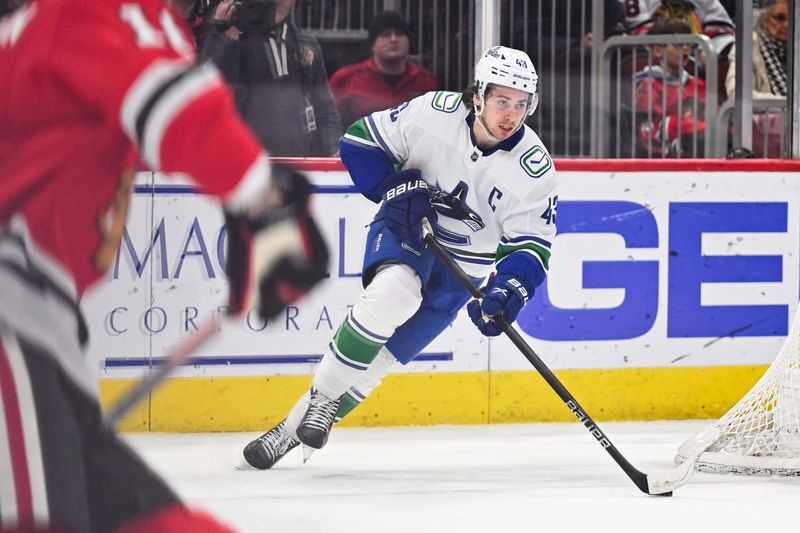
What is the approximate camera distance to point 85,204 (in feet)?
4.55

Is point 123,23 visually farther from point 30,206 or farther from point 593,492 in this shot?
point 593,492

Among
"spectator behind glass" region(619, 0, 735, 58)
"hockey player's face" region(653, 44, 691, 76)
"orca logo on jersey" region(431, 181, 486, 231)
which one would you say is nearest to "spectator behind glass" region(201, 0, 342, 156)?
"orca logo on jersey" region(431, 181, 486, 231)

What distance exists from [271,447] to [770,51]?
273 centimetres

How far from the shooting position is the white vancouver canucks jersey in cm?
346

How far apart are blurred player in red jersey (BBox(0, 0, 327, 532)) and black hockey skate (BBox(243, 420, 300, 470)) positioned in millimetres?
2124

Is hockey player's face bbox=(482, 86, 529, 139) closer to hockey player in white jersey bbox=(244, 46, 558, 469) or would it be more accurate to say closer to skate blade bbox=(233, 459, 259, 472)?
hockey player in white jersey bbox=(244, 46, 558, 469)

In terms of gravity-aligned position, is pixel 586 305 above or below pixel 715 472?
above

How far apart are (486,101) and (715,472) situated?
1160 mm

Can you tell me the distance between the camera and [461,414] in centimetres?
433

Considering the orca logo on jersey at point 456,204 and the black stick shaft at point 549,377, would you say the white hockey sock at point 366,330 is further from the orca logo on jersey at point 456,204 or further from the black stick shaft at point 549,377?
the orca logo on jersey at point 456,204

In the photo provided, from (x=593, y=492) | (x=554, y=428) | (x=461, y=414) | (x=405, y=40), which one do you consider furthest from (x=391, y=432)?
(x=405, y=40)

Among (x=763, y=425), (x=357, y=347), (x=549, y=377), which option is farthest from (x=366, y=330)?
(x=763, y=425)

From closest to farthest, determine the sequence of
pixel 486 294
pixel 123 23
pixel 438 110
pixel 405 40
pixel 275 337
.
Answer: pixel 123 23 → pixel 486 294 → pixel 438 110 → pixel 275 337 → pixel 405 40

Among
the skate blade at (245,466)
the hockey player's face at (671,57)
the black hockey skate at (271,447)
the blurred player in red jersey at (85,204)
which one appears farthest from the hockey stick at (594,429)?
the blurred player in red jersey at (85,204)
